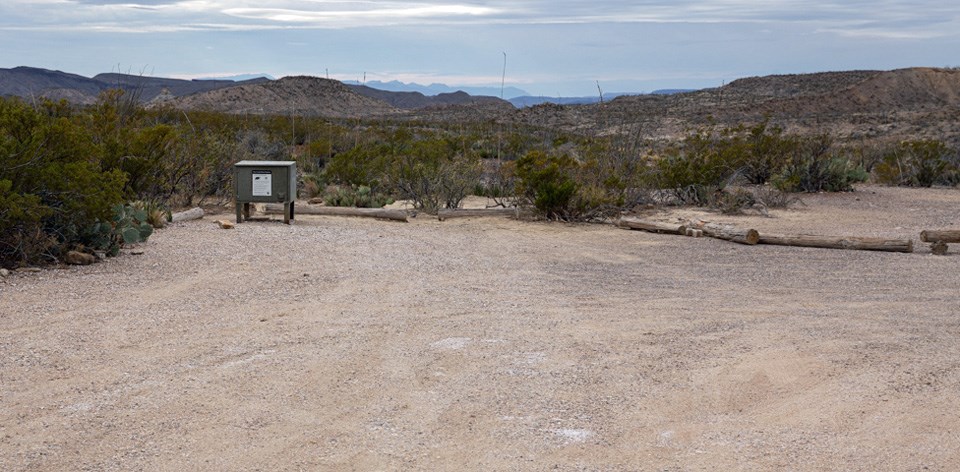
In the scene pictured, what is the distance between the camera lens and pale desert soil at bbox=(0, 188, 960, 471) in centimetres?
482

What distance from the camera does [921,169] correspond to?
23.5 meters

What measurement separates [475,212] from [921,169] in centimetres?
1326

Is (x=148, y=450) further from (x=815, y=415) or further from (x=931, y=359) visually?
(x=931, y=359)

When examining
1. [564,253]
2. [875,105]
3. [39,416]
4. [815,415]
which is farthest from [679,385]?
[875,105]

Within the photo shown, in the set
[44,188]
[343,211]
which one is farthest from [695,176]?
[44,188]

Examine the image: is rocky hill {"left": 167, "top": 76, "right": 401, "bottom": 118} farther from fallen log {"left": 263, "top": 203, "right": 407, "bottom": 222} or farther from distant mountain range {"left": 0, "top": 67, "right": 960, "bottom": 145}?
fallen log {"left": 263, "top": 203, "right": 407, "bottom": 222}

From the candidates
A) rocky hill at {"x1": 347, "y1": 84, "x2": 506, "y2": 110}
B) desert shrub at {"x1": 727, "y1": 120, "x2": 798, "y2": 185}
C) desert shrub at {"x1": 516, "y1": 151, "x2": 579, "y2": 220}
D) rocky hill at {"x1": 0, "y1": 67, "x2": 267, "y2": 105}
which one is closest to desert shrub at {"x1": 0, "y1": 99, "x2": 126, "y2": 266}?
desert shrub at {"x1": 516, "y1": 151, "x2": 579, "y2": 220}

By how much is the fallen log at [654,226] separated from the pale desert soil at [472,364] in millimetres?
2861

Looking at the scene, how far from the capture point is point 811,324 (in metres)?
7.66

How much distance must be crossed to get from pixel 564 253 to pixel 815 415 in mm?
6833

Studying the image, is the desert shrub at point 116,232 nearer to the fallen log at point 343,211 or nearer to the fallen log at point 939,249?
the fallen log at point 343,211

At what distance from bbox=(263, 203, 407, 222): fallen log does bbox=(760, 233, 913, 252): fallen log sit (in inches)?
233

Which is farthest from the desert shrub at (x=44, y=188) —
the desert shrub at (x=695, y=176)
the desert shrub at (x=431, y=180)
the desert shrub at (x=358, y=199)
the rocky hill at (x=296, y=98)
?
the rocky hill at (x=296, y=98)

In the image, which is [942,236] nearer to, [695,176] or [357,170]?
[695,176]
